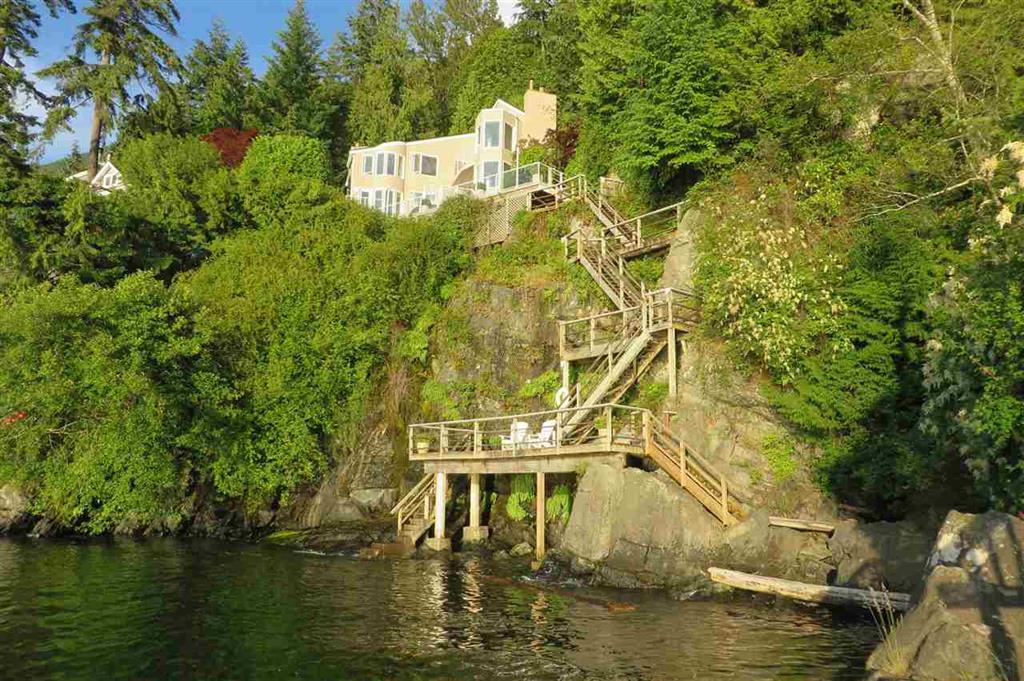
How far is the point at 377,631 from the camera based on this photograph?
535 inches

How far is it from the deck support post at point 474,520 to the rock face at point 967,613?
Answer: 1442cm

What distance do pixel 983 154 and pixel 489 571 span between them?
585 inches

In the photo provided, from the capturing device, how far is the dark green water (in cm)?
1135

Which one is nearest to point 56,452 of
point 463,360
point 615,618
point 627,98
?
point 463,360

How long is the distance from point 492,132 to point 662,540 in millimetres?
33024

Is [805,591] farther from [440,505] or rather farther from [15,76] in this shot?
[15,76]

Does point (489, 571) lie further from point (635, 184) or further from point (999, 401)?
point (635, 184)

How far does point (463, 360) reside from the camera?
95.2ft

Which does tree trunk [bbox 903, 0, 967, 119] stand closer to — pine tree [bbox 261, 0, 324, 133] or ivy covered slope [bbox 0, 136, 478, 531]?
ivy covered slope [bbox 0, 136, 478, 531]

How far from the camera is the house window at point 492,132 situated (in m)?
45.5

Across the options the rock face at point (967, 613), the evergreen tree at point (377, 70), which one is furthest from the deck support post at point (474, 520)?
the evergreen tree at point (377, 70)

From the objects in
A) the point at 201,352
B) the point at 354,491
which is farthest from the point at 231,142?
the point at 354,491

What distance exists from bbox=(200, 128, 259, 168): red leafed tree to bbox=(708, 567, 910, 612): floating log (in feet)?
140

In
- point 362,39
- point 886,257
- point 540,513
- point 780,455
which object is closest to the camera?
point 886,257
